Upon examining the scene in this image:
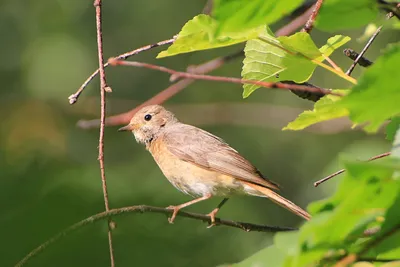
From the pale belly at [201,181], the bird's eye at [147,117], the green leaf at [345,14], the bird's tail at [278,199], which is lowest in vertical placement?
the bird's tail at [278,199]

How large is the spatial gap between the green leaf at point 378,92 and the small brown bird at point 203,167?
2654 millimetres

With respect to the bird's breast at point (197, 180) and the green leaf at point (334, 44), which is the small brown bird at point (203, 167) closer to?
the bird's breast at point (197, 180)

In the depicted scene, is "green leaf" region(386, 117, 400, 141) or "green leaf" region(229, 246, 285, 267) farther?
"green leaf" region(386, 117, 400, 141)

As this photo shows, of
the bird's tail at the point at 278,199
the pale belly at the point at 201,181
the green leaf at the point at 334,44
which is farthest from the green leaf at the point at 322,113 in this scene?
the pale belly at the point at 201,181

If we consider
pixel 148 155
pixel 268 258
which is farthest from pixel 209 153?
pixel 148 155

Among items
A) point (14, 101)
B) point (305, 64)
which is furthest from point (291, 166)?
point (305, 64)

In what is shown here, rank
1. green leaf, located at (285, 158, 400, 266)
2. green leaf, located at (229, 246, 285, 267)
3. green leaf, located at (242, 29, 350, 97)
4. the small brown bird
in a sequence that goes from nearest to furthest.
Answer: green leaf, located at (285, 158, 400, 266)
green leaf, located at (229, 246, 285, 267)
green leaf, located at (242, 29, 350, 97)
the small brown bird

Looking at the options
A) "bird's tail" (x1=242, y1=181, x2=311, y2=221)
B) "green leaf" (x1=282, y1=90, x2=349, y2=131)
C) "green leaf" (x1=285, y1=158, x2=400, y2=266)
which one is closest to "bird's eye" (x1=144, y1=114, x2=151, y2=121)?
"bird's tail" (x1=242, y1=181, x2=311, y2=221)

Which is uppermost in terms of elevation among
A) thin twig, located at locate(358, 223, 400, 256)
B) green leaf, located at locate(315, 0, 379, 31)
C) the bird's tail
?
green leaf, located at locate(315, 0, 379, 31)

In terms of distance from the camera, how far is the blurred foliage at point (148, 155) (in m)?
1.17

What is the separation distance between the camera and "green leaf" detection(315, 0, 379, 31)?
1255 millimetres

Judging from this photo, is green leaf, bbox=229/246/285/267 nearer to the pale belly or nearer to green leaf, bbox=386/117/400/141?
green leaf, bbox=386/117/400/141

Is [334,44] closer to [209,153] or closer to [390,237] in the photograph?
[390,237]

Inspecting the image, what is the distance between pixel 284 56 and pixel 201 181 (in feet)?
8.27
